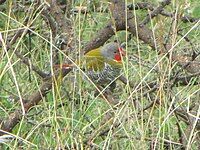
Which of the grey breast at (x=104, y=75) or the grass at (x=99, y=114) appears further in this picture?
the grey breast at (x=104, y=75)

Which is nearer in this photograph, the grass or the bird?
the grass

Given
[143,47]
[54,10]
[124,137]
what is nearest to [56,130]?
[124,137]

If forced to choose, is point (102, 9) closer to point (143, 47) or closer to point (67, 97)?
point (143, 47)

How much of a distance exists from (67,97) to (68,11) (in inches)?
19.5

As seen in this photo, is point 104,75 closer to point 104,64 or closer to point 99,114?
point 104,64

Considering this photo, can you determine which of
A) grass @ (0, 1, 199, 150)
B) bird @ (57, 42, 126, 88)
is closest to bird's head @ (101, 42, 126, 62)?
bird @ (57, 42, 126, 88)

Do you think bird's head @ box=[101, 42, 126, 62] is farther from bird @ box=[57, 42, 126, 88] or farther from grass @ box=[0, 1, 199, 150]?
grass @ box=[0, 1, 199, 150]

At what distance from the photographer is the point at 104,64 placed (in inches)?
127

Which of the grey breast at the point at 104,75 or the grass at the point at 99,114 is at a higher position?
the grass at the point at 99,114

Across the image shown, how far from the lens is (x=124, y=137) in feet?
7.62

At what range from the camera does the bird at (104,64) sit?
305 centimetres

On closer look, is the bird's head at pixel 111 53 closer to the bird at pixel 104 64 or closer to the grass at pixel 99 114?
the bird at pixel 104 64

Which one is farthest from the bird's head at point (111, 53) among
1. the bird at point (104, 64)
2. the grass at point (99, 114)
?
the grass at point (99, 114)

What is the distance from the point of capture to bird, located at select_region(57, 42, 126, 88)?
3.05 m
